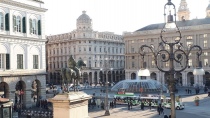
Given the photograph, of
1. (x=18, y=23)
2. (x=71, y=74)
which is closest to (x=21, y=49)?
(x=18, y=23)

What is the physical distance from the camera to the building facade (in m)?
36.3

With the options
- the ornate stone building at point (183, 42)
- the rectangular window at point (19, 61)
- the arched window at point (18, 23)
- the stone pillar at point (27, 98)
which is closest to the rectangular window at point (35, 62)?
the rectangular window at point (19, 61)

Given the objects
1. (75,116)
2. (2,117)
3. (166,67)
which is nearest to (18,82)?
(2,117)

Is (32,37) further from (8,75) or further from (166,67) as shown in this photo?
(166,67)

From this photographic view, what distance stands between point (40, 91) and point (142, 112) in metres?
14.6

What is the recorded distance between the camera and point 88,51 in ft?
299

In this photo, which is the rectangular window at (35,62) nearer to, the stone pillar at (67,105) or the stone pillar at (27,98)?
the stone pillar at (27,98)

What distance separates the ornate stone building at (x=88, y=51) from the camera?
90.8 meters

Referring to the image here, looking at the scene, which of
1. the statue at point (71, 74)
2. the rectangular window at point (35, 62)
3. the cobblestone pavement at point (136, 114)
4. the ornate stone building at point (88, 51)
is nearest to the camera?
the statue at point (71, 74)

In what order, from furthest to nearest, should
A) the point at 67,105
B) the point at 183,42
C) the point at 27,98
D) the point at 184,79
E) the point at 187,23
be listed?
the point at 187,23
the point at 183,42
the point at 184,79
the point at 27,98
the point at 67,105

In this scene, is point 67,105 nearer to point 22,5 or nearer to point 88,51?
point 22,5

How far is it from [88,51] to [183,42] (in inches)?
1116

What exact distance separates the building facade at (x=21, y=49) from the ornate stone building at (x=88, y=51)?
150ft

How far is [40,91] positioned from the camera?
41750mm
